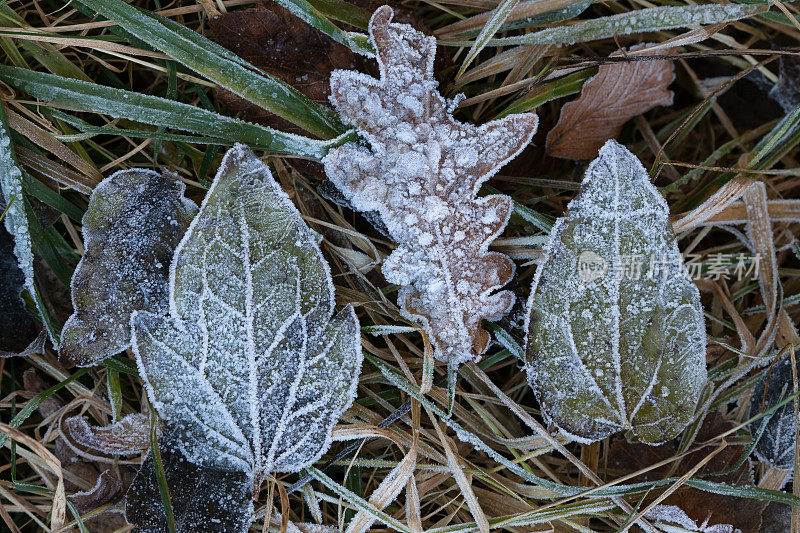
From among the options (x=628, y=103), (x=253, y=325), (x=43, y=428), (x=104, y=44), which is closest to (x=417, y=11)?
(x=628, y=103)

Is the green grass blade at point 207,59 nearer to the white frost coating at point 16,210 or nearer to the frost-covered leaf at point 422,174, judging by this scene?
the frost-covered leaf at point 422,174

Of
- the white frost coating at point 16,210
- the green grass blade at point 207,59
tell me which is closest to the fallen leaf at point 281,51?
the green grass blade at point 207,59

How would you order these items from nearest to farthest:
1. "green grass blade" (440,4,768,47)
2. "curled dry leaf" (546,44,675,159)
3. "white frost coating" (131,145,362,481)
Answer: "white frost coating" (131,145,362,481), "green grass blade" (440,4,768,47), "curled dry leaf" (546,44,675,159)

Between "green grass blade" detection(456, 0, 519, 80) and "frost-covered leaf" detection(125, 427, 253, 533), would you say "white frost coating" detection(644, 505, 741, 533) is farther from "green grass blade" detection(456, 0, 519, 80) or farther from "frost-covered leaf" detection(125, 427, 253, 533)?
"green grass blade" detection(456, 0, 519, 80)

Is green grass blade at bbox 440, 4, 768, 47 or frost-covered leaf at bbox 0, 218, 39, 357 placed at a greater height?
green grass blade at bbox 440, 4, 768, 47

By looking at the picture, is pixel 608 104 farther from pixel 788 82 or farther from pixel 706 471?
pixel 706 471

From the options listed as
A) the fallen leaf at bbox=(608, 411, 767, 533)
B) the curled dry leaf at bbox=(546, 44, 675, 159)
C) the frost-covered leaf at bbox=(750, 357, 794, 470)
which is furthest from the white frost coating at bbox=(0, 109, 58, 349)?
the frost-covered leaf at bbox=(750, 357, 794, 470)

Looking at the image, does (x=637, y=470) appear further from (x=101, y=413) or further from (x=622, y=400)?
(x=101, y=413)

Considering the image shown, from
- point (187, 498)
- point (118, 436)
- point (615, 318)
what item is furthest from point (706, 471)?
point (118, 436)
